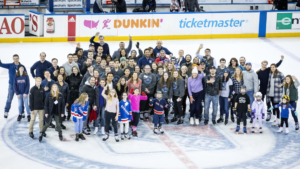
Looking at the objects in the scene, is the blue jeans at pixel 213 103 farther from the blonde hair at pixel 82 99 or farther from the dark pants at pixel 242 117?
the blonde hair at pixel 82 99

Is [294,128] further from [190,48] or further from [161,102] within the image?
[190,48]

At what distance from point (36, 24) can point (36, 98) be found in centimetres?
1321

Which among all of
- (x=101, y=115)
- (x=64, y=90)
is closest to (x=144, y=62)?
(x=101, y=115)

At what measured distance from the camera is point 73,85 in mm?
12695

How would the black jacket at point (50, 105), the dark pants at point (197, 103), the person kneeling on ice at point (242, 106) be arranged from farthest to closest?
the dark pants at point (197, 103) → the person kneeling on ice at point (242, 106) → the black jacket at point (50, 105)

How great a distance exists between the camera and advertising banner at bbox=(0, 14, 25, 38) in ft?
76.9

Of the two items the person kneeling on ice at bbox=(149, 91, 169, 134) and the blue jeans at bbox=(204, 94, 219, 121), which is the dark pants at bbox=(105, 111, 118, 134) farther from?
the blue jeans at bbox=(204, 94, 219, 121)

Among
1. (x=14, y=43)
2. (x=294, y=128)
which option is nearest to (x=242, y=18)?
(x=14, y=43)

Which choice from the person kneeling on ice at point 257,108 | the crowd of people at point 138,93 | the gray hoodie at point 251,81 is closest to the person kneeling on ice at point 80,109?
the crowd of people at point 138,93

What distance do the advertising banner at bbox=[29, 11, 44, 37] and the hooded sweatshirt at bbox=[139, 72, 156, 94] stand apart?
12.4m

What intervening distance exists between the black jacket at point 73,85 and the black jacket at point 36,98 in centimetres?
106

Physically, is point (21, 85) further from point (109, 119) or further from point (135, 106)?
point (135, 106)

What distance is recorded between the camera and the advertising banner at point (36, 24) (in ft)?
78.4

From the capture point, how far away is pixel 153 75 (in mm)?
13070
